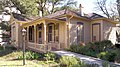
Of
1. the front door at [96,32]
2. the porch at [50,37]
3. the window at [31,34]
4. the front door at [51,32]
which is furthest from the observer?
the window at [31,34]

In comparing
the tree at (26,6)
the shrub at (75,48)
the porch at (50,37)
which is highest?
the tree at (26,6)

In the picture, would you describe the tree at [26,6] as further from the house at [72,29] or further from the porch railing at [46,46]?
the porch railing at [46,46]

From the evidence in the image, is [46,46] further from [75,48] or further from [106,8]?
[106,8]

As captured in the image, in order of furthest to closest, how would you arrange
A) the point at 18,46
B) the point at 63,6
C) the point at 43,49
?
the point at 63,6 → the point at 18,46 → the point at 43,49

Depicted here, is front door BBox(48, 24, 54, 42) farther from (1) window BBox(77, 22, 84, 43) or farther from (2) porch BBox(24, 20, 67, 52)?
(1) window BBox(77, 22, 84, 43)

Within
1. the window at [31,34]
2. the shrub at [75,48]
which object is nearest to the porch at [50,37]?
the shrub at [75,48]

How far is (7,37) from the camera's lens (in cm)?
3847

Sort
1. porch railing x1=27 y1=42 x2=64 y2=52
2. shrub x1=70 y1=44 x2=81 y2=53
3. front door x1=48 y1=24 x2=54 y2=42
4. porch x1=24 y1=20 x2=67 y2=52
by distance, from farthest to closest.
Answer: front door x1=48 y1=24 x2=54 y2=42 < porch x1=24 y1=20 x2=67 y2=52 < porch railing x1=27 y1=42 x2=64 y2=52 < shrub x1=70 y1=44 x2=81 y2=53

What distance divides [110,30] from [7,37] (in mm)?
24189

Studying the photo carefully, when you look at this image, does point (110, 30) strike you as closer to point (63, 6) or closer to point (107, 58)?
point (107, 58)

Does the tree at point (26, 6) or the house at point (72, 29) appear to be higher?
the tree at point (26, 6)

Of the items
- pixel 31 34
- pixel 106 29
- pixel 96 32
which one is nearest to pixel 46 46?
pixel 96 32

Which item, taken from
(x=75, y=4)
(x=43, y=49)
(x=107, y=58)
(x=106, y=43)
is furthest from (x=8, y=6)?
(x=107, y=58)

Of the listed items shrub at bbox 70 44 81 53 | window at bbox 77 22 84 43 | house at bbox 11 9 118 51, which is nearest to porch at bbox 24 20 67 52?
house at bbox 11 9 118 51
